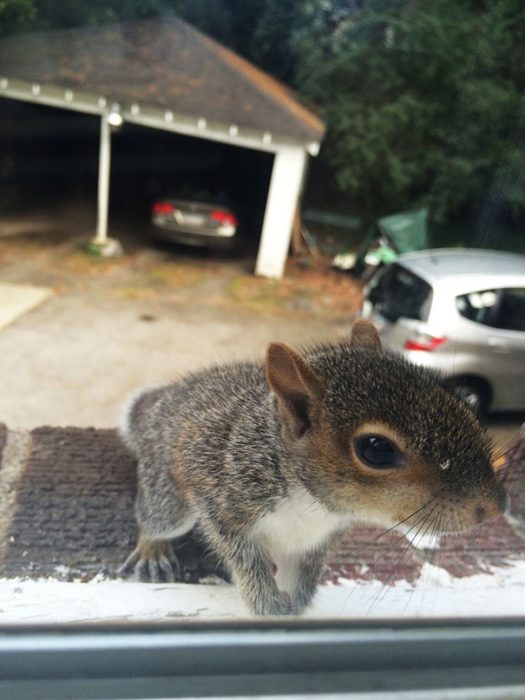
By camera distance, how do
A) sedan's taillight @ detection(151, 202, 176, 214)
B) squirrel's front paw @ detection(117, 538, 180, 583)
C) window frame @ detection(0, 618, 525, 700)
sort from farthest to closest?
1. sedan's taillight @ detection(151, 202, 176, 214)
2. squirrel's front paw @ detection(117, 538, 180, 583)
3. window frame @ detection(0, 618, 525, 700)

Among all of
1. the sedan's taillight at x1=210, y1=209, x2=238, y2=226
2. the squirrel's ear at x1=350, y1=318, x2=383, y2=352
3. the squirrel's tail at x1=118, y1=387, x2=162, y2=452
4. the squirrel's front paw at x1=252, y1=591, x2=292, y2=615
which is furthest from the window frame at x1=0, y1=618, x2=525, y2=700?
the sedan's taillight at x1=210, y1=209, x2=238, y2=226

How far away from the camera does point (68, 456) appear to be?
0.92m

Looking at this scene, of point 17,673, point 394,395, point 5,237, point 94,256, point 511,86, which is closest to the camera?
point 17,673

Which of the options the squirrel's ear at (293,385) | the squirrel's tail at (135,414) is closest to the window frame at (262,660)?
the squirrel's ear at (293,385)

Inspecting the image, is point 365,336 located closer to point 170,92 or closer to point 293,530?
point 293,530

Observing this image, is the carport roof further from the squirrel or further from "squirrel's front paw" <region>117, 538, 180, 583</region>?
"squirrel's front paw" <region>117, 538, 180, 583</region>

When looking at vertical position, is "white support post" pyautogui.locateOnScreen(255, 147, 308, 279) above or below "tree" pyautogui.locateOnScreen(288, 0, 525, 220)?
below

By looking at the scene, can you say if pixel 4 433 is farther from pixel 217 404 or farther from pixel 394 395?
pixel 394 395

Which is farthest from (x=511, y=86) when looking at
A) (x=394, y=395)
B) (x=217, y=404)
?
(x=217, y=404)

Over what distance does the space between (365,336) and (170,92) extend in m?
0.51

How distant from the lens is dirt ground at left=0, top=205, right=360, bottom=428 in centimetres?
90

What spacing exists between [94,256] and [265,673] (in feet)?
2.57

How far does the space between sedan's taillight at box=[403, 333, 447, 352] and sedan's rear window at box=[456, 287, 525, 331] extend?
12cm

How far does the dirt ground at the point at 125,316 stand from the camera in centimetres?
90
